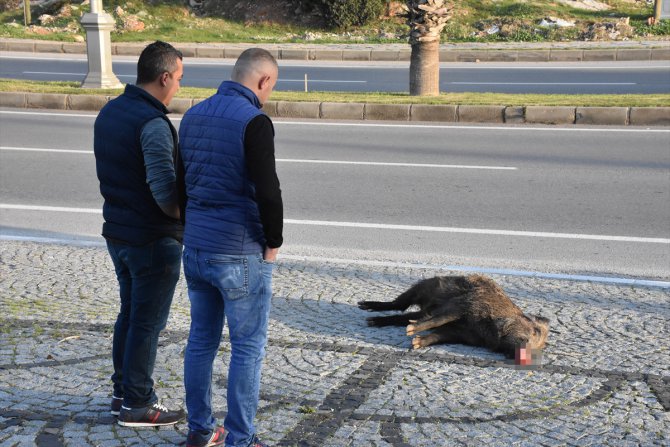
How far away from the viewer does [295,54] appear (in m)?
23.3

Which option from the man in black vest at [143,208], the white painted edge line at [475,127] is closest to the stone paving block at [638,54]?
the white painted edge line at [475,127]

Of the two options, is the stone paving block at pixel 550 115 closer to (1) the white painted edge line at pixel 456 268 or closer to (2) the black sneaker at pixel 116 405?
(1) the white painted edge line at pixel 456 268

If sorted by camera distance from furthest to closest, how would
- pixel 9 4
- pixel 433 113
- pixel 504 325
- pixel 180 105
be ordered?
pixel 9 4 < pixel 180 105 < pixel 433 113 < pixel 504 325

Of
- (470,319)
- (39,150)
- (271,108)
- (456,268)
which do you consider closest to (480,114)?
(271,108)

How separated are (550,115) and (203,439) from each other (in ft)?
35.0

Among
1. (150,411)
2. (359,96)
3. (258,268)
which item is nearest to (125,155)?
(258,268)

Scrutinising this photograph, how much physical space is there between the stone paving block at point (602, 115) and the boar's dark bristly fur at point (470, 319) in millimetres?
8576

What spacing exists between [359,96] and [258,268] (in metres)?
12.1

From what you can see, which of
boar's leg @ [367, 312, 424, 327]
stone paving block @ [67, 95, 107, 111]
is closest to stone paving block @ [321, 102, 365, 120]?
stone paving block @ [67, 95, 107, 111]

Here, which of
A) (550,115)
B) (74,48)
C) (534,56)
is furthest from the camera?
(74,48)

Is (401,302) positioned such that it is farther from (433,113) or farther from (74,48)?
(74,48)

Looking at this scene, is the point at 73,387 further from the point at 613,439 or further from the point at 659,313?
the point at 659,313

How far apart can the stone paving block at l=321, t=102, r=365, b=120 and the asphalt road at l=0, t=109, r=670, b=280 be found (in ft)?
3.29

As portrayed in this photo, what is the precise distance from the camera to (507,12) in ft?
85.4
